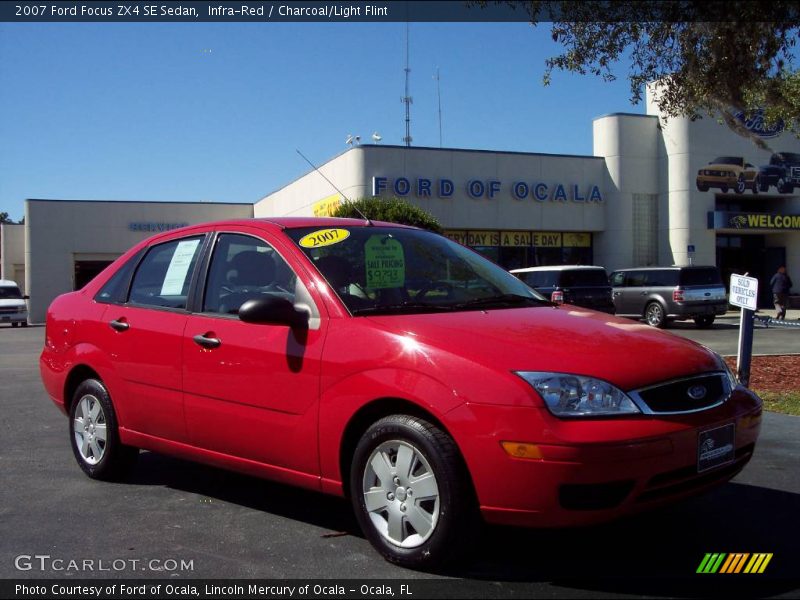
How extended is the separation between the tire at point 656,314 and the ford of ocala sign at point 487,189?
34.0ft

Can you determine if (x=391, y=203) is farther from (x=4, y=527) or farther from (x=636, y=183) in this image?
(x=4, y=527)

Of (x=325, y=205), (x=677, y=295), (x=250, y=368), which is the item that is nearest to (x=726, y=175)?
(x=677, y=295)

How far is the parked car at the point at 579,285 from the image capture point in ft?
70.6

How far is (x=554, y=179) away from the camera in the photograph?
33.1 metres

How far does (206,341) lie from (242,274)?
→ 47cm

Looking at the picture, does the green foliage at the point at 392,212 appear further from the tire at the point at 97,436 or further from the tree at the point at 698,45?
the tire at the point at 97,436

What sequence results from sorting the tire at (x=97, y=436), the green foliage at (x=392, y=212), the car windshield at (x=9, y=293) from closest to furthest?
the tire at (x=97, y=436), the green foliage at (x=392, y=212), the car windshield at (x=9, y=293)

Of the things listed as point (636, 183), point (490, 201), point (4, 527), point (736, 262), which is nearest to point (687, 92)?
point (4, 527)

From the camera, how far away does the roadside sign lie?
8680mm

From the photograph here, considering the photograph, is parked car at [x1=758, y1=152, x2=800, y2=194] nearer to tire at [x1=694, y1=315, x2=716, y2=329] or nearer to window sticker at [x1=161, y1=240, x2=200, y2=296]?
tire at [x1=694, y1=315, x2=716, y2=329]

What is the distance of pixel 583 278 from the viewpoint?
22.2 metres

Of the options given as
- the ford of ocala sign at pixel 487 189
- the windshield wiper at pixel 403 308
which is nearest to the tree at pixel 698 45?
the windshield wiper at pixel 403 308

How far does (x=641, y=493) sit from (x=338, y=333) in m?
1.58

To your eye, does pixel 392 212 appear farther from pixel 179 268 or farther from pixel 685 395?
pixel 685 395
